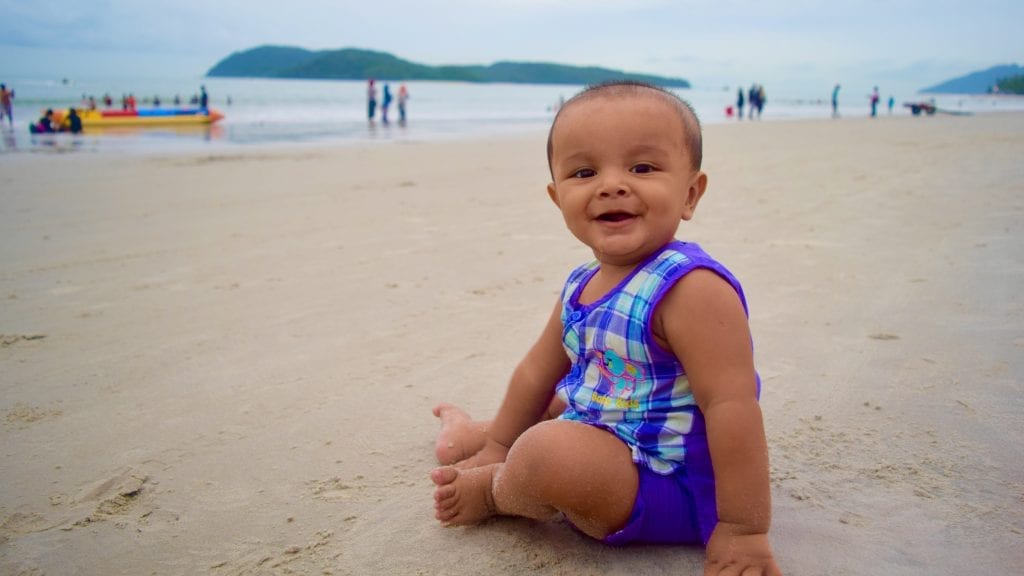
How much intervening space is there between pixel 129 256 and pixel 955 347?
458 centimetres

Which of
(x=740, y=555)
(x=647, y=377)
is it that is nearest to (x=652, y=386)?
(x=647, y=377)

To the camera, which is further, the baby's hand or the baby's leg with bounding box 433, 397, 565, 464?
the baby's leg with bounding box 433, 397, 565, 464

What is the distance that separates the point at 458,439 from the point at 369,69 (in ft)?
479

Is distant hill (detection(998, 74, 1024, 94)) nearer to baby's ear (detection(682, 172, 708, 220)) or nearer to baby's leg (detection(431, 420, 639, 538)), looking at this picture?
baby's ear (detection(682, 172, 708, 220))

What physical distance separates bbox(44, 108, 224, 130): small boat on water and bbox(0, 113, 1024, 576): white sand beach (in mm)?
15905

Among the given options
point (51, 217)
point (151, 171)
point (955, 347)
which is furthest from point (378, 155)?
point (955, 347)

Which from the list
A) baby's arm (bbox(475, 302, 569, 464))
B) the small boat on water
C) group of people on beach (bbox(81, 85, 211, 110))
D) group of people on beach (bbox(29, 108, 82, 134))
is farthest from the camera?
group of people on beach (bbox(81, 85, 211, 110))

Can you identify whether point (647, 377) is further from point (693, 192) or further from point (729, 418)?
point (693, 192)

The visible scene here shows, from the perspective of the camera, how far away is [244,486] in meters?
1.88

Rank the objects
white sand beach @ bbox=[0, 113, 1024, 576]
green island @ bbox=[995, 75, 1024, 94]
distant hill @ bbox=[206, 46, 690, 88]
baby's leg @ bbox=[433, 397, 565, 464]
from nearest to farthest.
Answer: white sand beach @ bbox=[0, 113, 1024, 576] < baby's leg @ bbox=[433, 397, 565, 464] < green island @ bbox=[995, 75, 1024, 94] < distant hill @ bbox=[206, 46, 690, 88]

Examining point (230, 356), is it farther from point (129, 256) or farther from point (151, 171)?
point (151, 171)

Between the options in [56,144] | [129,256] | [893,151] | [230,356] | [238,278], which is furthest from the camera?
[56,144]

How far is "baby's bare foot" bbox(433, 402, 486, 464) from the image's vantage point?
2.01 m

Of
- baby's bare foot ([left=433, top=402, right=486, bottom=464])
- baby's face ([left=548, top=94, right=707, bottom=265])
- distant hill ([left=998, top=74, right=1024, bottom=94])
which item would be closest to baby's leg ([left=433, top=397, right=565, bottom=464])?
baby's bare foot ([left=433, top=402, right=486, bottom=464])
